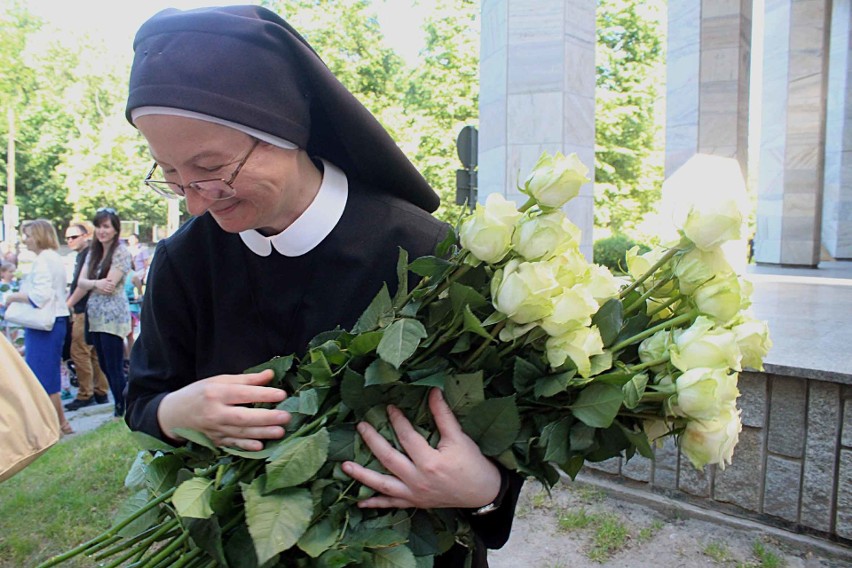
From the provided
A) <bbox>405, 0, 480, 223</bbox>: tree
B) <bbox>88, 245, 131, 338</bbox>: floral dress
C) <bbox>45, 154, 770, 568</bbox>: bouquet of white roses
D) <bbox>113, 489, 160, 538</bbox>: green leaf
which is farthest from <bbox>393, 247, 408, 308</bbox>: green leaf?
<bbox>405, 0, 480, 223</bbox>: tree

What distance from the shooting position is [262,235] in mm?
1422

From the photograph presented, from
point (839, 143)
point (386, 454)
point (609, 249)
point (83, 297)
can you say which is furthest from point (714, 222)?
point (839, 143)

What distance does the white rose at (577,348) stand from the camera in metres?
0.98

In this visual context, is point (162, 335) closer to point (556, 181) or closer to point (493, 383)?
point (493, 383)

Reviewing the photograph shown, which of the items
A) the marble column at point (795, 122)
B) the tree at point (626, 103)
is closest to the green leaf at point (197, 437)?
the marble column at point (795, 122)

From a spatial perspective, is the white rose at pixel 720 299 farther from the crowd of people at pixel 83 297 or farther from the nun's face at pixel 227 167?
the crowd of people at pixel 83 297

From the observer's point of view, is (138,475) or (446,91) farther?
(446,91)

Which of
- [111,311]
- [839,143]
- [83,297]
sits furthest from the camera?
[839,143]

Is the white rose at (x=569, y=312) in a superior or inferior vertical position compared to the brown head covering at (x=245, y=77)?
inferior

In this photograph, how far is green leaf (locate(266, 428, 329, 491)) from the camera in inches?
37.9

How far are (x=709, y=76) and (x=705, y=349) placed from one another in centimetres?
1036

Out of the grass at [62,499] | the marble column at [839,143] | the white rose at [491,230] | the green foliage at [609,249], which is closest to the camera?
the white rose at [491,230]

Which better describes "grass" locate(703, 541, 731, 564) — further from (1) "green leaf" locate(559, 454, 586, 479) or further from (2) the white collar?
(2) the white collar

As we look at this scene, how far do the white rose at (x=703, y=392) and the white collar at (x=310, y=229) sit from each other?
78 cm
